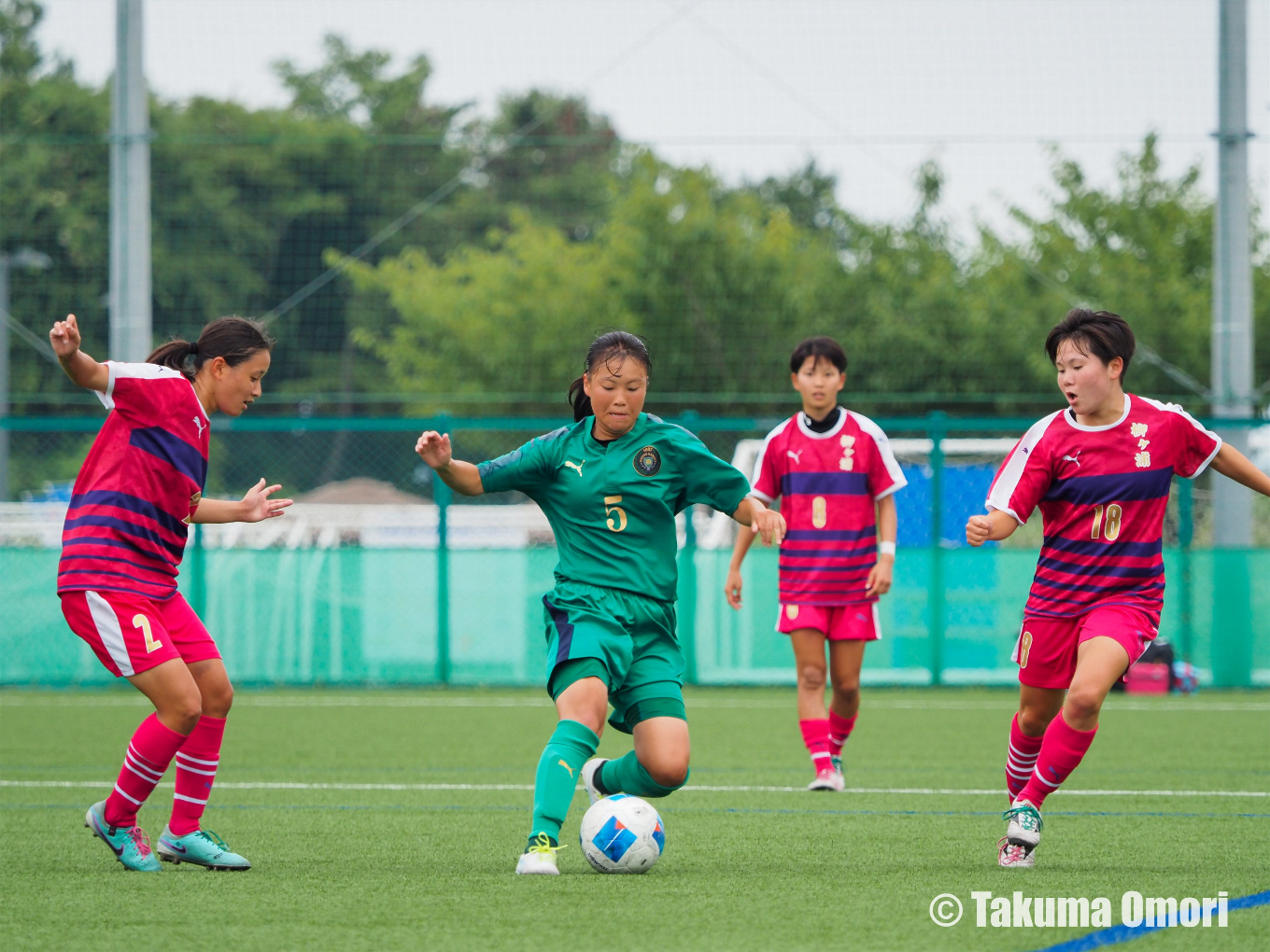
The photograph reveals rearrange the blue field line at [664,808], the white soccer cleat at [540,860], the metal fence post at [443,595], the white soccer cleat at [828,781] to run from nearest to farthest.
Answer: the white soccer cleat at [540,860] → the blue field line at [664,808] → the white soccer cleat at [828,781] → the metal fence post at [443,595]

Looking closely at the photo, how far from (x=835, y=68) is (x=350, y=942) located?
15.3 metres

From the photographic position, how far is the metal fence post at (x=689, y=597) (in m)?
11.8

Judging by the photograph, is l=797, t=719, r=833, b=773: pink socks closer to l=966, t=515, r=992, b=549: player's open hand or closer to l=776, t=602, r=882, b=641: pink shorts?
l=776, t=602, r=882, b=641: pink shorts

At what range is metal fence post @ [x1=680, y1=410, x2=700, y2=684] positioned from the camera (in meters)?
11.8

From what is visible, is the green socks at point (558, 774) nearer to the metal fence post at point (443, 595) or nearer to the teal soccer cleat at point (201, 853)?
the teal soccer cleat at point (201, 853)

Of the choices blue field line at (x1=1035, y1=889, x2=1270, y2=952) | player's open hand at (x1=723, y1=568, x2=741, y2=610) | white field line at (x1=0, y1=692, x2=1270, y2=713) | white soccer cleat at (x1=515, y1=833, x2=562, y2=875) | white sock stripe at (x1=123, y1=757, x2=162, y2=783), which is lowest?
white field line at (x1=0, y1=692, x2=1270, y2=713)

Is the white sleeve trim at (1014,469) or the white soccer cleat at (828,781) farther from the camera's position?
the white soccer cleat at (828,781)

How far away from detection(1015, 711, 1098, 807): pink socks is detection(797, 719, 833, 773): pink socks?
1.94 m

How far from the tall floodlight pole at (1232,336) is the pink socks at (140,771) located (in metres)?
9.50

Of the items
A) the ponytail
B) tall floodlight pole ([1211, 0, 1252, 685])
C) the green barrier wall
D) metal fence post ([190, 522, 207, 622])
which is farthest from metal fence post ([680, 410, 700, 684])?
the ponytail

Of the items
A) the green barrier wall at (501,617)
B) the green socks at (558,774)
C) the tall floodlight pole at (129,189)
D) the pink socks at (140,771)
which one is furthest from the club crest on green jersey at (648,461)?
the tall floodlight pole at (129,189)

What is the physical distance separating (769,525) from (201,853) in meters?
1.94

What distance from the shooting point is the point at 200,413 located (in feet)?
15.3

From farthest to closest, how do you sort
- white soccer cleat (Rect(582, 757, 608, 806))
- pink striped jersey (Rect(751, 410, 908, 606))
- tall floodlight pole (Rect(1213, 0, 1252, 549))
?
tall floodlight pole (Rect(1213, 0, 1252, 549))
pink striped jersey (Rect(751, 410, 908, 606))
white soccer cleat (Rect(582, 757, 608, 806))
